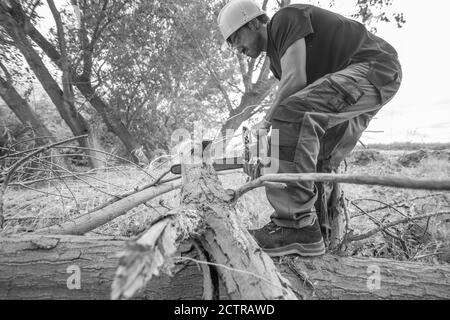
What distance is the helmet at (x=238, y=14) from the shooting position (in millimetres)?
1741

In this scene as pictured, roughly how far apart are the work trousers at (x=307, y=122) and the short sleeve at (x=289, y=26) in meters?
0.27

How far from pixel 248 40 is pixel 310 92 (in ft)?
2.13

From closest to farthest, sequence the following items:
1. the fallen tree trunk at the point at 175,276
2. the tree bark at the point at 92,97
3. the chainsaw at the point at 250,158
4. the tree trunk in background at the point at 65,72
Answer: the fallen tree trunk at the point at 175,276
the chainsaw at the point at 250,158
the tree trunk in background at the point at 65,72
the tree bark at the point at 92,97

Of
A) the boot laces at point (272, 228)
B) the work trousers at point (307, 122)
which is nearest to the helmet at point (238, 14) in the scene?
the work trousers at point (307, 122)

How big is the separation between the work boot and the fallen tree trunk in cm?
4

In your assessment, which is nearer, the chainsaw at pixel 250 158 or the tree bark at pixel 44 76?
the chainsaw at pixel 250 158

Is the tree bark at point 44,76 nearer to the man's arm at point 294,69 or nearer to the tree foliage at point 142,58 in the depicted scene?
the tree foliage at point 142,58

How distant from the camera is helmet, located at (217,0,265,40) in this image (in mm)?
1741

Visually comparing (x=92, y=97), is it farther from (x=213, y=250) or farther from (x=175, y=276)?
(x=213, y=250)

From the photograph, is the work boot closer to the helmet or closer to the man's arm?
the man's arm

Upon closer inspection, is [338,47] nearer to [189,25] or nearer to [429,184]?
[429,184]

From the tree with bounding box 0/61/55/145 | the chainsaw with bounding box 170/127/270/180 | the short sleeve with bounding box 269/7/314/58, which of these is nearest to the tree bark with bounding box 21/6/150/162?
the tree with bounding box 0/61/55/145

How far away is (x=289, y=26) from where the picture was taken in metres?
1.51

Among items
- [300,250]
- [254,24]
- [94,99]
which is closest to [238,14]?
[254,24]
